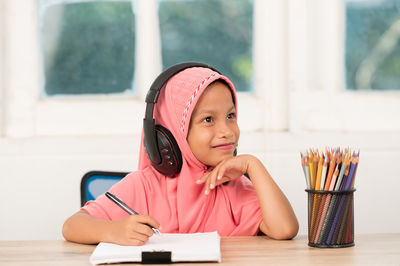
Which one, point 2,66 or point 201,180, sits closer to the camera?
point 201,180

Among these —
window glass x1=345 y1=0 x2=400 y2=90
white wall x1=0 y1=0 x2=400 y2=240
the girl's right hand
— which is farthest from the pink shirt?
window glass x1=345 y1=0 x2=400 y2=90

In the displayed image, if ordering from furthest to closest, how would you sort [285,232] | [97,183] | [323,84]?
[323,84] < [97,183] < [285,232]

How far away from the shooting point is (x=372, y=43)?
2414 mm

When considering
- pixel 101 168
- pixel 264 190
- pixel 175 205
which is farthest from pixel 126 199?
pixel 101 168

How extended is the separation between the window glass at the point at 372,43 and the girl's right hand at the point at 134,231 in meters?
1.47

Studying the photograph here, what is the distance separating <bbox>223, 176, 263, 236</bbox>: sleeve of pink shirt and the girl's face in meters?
0.12

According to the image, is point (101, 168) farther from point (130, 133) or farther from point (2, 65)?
point (2, 65)

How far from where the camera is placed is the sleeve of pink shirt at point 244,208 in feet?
4.75

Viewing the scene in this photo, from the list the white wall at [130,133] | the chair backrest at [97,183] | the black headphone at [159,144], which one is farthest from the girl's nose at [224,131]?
the white wall at [130,133]

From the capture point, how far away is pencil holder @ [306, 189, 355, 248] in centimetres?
115

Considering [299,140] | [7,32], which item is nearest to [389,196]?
[299,140]

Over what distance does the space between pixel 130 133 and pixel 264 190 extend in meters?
1.01

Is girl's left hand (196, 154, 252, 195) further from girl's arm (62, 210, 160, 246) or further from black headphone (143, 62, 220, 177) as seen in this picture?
girl's arm (62, 210, 160, 246)

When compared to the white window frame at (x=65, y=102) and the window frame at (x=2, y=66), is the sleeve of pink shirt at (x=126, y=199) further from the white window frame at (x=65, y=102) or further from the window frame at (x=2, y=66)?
the window frame at (x=2, y=66)
